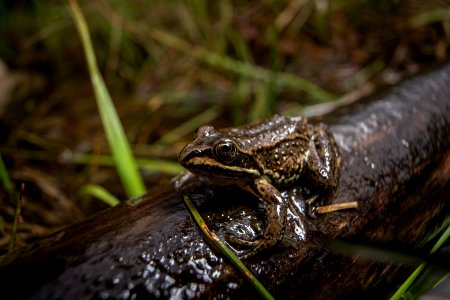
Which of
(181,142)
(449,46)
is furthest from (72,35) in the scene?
(449,46)

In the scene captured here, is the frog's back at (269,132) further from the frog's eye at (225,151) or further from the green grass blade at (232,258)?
the green grass blade at (232,258)

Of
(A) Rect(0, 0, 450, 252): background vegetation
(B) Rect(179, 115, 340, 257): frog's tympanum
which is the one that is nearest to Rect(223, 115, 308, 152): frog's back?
(B) Rect(179, 115, 340, 257): frog's tympanum

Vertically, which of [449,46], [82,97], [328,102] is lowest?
[449,46]

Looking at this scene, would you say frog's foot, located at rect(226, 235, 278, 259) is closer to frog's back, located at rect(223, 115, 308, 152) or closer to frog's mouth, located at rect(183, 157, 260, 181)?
frog's mouth, located at rect(183, 157, 260, 181)

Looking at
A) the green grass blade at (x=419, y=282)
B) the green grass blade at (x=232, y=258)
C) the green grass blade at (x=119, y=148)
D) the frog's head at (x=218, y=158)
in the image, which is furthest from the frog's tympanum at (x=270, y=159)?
the green grass blade at (x=119, y=148)

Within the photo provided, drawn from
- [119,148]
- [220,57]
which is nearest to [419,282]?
[119,148]

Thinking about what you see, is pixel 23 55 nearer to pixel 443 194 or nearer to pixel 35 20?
pixel 35 20
